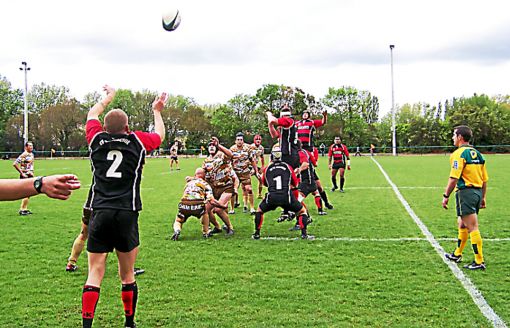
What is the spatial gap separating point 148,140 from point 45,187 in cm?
210

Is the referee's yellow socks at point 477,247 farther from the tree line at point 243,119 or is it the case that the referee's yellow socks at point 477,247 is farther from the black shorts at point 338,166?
the tree line at point 243,119

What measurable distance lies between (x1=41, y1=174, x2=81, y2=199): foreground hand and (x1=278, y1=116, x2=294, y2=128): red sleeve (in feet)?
26.5

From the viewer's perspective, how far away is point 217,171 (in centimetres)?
1055

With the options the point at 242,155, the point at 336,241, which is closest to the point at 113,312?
the point at 336,241

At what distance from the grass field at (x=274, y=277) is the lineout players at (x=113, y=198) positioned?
0.71 metres

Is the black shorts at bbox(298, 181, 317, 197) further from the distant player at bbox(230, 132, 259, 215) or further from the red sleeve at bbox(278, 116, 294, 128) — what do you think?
the red sleeve at bbox(278, 116, 294, 128)

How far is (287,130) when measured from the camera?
11188 millimetres

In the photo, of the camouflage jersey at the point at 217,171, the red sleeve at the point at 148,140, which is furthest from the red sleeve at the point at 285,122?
the red sleeve at the point at 148,140

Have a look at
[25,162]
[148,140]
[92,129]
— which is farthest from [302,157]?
[25,162]

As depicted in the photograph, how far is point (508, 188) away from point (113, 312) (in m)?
16.2

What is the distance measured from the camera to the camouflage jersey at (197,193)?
9.30 meters

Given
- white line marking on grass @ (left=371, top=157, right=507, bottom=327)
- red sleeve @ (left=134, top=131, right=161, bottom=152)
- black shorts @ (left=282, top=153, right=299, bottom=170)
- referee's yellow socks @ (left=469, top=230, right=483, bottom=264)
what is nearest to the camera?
red sleeve @ (left=134, top=131, right=161, bottom=152)

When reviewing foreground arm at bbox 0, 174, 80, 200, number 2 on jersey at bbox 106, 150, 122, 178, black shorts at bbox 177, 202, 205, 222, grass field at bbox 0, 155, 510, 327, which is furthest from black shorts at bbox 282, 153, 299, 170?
foreground arm at bbox 0, 174, 80, 200

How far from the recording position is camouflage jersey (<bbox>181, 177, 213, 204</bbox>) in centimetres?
930
